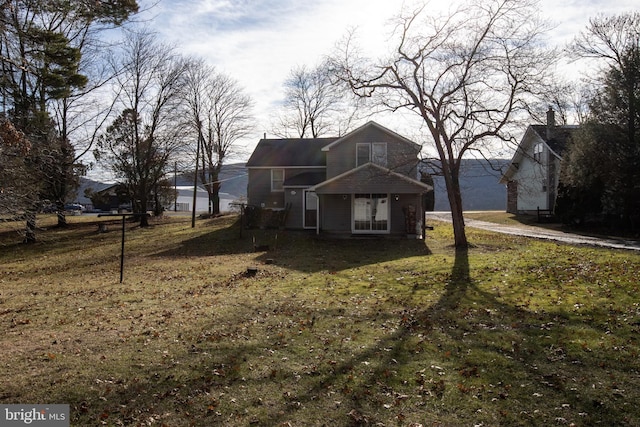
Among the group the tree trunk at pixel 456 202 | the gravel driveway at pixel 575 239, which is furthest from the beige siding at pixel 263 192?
the gravel driveway at pixel 575 239

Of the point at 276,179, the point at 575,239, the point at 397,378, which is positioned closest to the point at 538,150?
the point at 575,239

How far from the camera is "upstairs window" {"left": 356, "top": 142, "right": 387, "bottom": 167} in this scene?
27394mm

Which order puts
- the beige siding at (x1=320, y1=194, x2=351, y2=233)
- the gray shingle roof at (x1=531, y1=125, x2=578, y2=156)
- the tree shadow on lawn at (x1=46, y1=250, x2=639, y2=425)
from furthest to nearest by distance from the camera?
the gray shingle roof at (x1=531, y1=125, x2=578, y2=156)
the beige siding at (x1=320, y1=194, x2=351, y2=233)
the tree shadow on lawn at (x1=46, y1=250, x2=639, y2=425)

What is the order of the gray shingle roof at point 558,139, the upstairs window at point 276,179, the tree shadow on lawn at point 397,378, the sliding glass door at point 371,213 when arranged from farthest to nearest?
the gray shingle roof at point 558,139 < the upstairs window at point 276,179 < the sliding glass door at point 371,213 < the tree shadow on lawn at point 397,378

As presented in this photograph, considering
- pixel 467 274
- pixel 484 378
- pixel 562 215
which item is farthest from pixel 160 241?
pixel 562 215

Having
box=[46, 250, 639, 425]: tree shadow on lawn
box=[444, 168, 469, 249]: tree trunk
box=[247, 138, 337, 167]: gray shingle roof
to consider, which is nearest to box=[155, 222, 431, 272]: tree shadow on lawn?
box=[444, 168, 469, 249]: tree trunk

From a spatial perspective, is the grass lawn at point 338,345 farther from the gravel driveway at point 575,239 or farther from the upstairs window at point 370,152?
the upstairs window at point 370,152

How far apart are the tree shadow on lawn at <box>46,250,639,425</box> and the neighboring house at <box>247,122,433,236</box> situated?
13.8 meters

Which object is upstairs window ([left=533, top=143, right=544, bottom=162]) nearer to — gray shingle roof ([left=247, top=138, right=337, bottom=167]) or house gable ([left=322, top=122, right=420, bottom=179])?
house gable ([left=322, top=122, right=420, bottom=179])

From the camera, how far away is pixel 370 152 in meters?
27.6

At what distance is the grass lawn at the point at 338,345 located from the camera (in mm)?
5008

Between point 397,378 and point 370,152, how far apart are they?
22799mm

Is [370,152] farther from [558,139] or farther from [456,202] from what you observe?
[558,139]

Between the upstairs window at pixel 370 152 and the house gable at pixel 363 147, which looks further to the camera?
the upstairs window at pixel 370 152
